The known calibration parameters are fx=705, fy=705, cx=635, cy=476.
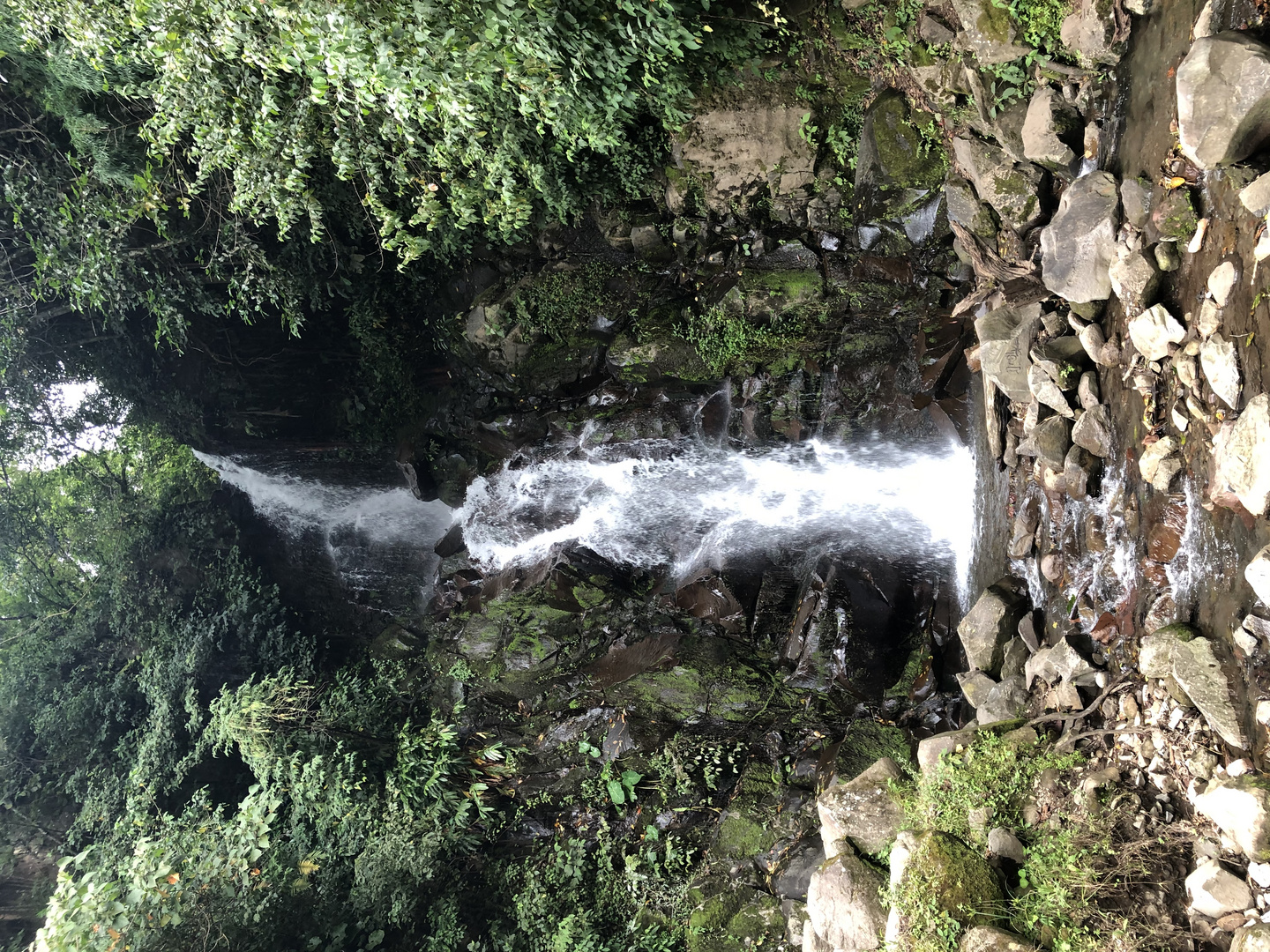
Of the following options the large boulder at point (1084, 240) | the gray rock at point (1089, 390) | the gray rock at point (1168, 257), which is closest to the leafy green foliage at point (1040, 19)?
the large boulder at point (1084, 240)

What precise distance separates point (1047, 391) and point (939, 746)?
2972mm

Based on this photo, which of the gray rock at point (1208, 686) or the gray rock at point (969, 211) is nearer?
the gray rock at point (1208, 686)

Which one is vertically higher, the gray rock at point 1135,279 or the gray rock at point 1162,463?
the gray rock at point 1135,279

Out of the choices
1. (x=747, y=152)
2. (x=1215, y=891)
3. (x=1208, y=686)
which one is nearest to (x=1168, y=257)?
(x=1208, y=686)

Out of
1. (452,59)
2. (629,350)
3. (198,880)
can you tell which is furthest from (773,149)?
(198,880)

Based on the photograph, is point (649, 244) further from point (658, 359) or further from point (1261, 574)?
point (1261, 574)

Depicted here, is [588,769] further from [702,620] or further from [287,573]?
[287,573]

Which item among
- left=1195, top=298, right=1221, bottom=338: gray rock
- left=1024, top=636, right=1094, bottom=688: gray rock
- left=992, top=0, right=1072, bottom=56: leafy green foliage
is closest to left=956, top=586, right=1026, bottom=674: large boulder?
left=1024, top=636, right=1094, bottom=688: gray rock

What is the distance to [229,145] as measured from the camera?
676cm

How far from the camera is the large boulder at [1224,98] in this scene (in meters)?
3.56

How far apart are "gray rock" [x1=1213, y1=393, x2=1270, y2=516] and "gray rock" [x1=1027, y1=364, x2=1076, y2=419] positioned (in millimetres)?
1732

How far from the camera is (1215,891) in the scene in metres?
3.33

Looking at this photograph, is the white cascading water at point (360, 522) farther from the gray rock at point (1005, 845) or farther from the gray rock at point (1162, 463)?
the gray rock at point (1162, 463)

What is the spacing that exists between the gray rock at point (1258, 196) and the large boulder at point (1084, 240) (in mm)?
1167
